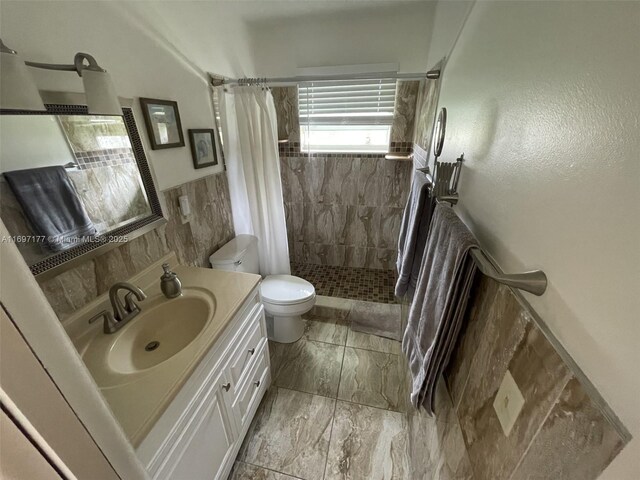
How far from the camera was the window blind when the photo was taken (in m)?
2.14

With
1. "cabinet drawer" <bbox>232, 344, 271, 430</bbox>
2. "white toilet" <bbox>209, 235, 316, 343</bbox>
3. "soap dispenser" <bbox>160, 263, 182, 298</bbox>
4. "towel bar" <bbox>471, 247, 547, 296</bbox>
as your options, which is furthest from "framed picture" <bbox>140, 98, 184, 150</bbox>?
"towel bar" <bbox>471, 247, 547, 296</bbox>

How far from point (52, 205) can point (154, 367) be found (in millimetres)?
673

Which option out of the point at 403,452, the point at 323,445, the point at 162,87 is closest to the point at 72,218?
the point at 162,87

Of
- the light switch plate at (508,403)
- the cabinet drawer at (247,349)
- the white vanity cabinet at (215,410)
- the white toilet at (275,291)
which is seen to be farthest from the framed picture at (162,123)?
the light switch plate at (508,403)

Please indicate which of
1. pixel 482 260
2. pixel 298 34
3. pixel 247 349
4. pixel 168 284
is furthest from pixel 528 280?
pixel 298 34

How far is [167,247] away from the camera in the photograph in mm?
1396

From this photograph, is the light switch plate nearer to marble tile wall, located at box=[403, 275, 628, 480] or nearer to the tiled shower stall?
marble tile wall, located at box=[403, 275, 628, 480]

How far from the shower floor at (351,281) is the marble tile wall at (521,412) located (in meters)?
1.55

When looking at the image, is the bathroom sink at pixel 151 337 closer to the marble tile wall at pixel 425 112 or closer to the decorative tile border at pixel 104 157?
the decorative tile border at pixel 104 157

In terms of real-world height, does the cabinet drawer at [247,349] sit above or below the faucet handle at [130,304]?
below

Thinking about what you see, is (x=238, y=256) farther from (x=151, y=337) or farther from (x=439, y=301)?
(x=439, y=301)

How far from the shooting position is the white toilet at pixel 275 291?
70.2 inches

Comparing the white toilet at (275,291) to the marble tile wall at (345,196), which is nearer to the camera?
the white toilet at (275,291)

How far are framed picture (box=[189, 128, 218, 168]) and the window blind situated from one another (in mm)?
953
